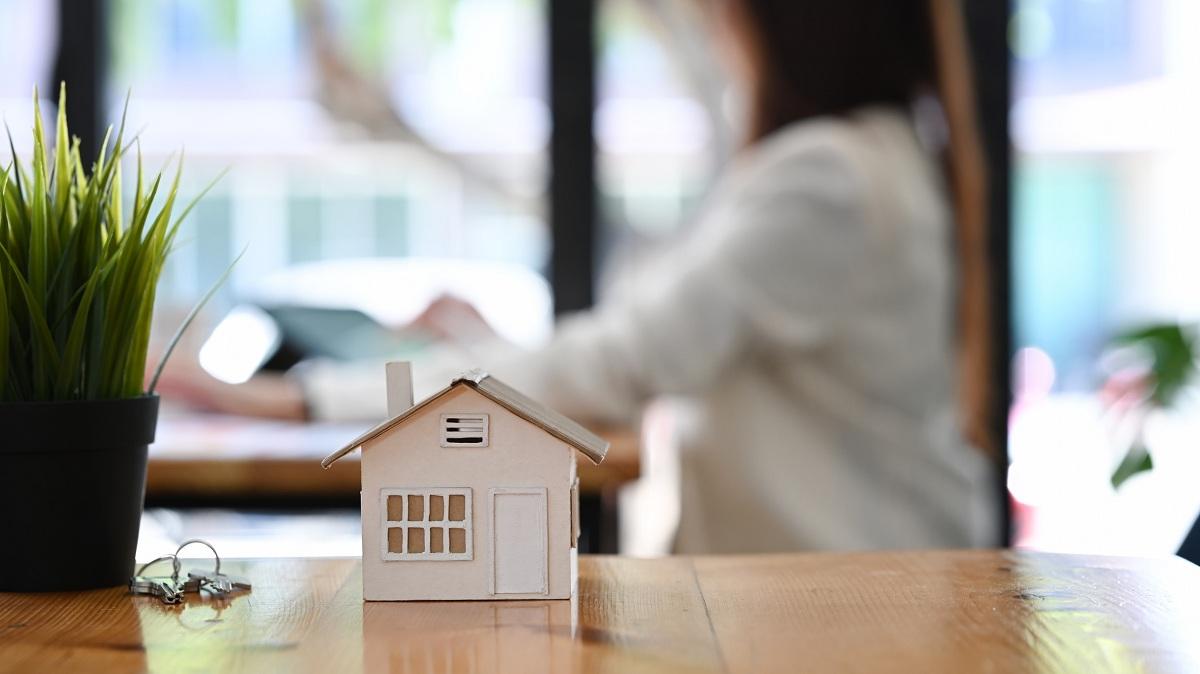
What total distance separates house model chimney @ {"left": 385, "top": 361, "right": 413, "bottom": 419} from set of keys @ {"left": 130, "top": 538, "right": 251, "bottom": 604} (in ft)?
0.43

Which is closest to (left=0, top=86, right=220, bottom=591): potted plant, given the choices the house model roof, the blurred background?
the house model roof

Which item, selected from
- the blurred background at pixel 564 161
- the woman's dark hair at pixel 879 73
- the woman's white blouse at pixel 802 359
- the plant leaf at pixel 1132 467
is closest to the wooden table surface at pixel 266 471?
the woman's white blouse at pixel 802 359

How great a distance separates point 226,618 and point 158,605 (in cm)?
6

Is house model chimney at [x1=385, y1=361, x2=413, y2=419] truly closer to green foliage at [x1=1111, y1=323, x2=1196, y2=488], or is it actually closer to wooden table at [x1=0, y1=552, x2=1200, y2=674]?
wooden table at [x1=0, y1=552, x2=1200, y2=674]

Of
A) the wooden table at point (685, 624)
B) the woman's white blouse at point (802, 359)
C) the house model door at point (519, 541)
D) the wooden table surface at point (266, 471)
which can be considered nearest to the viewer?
the wooden table at point (685, 624)

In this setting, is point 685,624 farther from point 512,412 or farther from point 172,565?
point 172,565

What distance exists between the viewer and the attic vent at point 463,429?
2.42ft

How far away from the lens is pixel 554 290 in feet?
8.39

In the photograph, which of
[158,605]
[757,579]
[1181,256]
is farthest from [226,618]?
[1181,256]

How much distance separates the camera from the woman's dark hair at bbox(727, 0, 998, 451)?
72.4 inches

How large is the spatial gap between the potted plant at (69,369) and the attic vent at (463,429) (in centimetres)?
20

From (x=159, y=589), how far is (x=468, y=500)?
0.19 meters

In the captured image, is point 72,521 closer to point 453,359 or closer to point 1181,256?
point 453,359

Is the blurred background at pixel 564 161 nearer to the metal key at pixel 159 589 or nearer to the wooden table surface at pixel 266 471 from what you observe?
the wooden table surface at pixel 266 471
